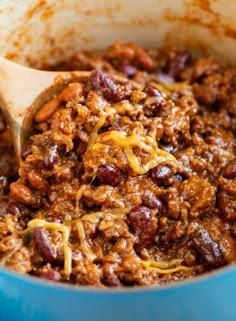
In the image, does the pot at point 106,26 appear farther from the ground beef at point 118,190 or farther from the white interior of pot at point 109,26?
the ground beef at point 118,190

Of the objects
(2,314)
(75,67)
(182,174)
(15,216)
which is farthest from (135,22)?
(2,314)

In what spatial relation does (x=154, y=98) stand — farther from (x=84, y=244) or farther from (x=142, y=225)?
(x=84, y=244)

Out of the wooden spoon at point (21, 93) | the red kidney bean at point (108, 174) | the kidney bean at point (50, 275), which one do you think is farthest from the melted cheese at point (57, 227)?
the wooden spoon at point (21, 93)

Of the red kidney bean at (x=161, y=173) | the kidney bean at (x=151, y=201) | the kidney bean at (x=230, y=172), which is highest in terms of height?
the red kidney bean at (x=161, y=173)

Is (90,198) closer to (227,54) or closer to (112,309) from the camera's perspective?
(112,309)

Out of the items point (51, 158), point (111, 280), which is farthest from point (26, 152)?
point (111, 280)

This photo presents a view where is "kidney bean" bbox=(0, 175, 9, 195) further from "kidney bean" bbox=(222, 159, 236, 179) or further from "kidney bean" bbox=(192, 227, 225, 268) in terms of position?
"kidney bean" bbox=(222, 159, 236, 179)
